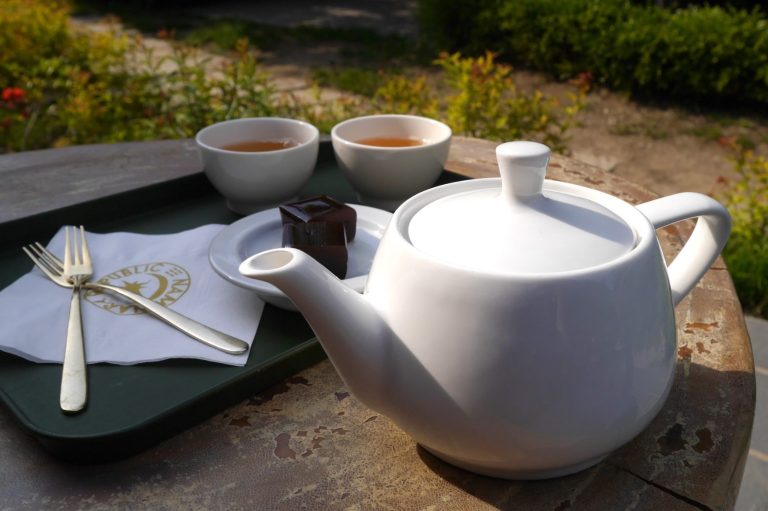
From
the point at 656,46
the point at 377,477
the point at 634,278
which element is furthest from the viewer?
the point at 656,46

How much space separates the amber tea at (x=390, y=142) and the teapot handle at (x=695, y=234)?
2.32ft

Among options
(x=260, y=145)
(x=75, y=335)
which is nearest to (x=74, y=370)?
(x=75, y=335)

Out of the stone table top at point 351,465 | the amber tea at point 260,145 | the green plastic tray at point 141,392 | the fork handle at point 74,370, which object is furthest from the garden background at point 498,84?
the fork handle at point 74,370

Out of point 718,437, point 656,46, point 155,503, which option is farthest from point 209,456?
point 656,46

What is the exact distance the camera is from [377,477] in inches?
27.8

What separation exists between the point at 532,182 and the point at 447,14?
4.75 m

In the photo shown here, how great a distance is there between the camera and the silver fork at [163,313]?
85 cm

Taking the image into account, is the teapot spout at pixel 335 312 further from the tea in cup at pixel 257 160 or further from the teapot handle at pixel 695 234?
the tea in cup at pixel 257 160

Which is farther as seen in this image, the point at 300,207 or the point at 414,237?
the point at 300,207

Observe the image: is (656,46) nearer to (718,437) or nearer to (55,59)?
(55,59)

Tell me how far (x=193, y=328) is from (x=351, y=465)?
0.28 m

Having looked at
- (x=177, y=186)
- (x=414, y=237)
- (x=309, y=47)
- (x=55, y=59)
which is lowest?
(x=309, y=47)

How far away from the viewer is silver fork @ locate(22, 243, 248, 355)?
0.85m

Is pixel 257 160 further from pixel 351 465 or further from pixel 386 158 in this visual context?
pixel 351 465
